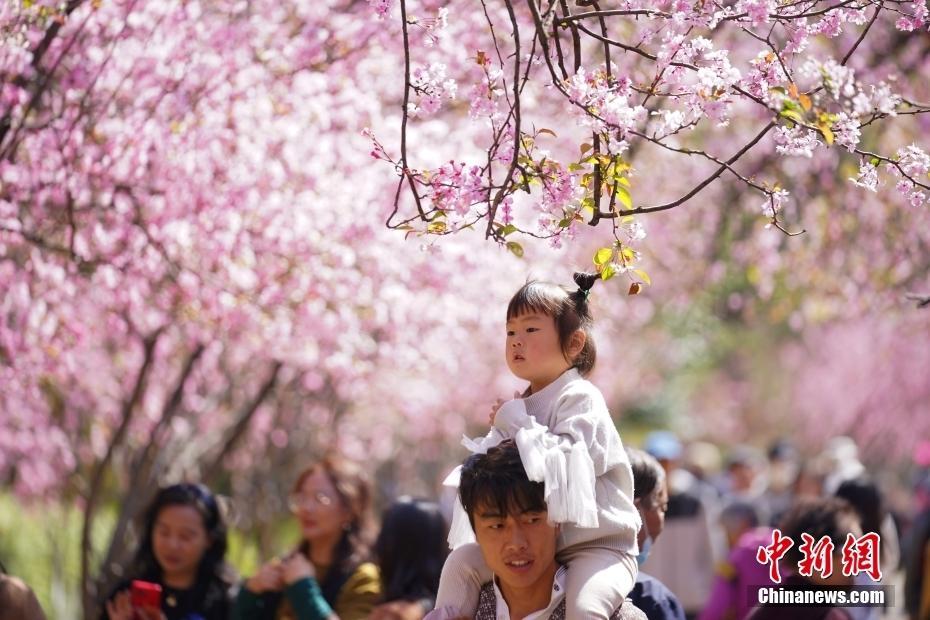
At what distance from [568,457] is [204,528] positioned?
254 cm

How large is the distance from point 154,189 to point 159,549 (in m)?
1.78

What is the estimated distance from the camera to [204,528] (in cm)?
534

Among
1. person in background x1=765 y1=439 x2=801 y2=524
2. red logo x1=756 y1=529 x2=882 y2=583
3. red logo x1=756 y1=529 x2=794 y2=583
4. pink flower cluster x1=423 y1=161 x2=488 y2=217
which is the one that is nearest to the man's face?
pink flower cluster x1=423 y1=161 x2=488 y2=217

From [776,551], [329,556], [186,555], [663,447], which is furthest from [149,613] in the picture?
[663,447]

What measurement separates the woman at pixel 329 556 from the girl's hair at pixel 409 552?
0.20m

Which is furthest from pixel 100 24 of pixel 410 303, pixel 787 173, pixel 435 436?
pixel 435 436

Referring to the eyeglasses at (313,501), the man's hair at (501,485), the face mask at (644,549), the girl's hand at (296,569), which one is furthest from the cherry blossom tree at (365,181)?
the girl's hand at (296,569)

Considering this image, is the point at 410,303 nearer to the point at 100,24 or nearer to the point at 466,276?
the point at 466,276

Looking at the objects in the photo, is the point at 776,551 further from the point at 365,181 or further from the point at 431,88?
the point at 365,181

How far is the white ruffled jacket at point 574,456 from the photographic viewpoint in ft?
10.4

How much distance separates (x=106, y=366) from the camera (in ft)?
34.5

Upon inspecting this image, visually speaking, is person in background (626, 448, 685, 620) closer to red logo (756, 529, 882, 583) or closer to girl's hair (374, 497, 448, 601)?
red logo (756, 529, 882, 583)

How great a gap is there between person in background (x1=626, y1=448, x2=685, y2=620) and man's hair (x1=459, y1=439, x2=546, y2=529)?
0.78 meters

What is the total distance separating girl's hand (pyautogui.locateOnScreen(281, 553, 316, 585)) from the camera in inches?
194
